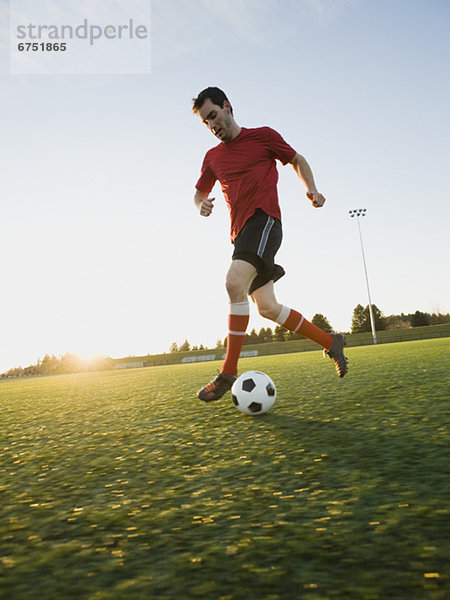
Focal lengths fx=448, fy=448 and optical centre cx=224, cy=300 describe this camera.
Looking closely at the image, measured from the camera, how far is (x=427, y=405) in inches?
91.1

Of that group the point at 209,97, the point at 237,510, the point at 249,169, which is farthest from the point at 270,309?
the point at 237,510

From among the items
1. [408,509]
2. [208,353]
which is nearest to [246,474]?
[408,509]

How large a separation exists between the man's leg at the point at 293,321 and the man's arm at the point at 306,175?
2.66ft

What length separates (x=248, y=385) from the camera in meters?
2.66

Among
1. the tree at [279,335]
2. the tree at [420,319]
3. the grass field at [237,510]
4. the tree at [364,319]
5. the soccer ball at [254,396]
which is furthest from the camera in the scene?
the tree at [279,335]

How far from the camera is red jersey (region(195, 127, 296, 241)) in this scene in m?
3.46

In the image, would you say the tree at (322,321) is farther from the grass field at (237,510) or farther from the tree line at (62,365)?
the grass field at (237,510)

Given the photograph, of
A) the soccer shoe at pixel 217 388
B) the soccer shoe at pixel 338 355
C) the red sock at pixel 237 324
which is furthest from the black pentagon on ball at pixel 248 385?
the soccer shoe at pixel 338 355

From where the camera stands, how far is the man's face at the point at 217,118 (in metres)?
3.42

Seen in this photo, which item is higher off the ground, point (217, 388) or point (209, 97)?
point (209, 97)

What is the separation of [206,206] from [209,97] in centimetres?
82

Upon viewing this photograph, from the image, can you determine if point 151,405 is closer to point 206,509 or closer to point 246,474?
point 246,474

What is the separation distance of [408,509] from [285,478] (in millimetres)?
415

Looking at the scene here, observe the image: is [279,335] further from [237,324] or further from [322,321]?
[237,324]
